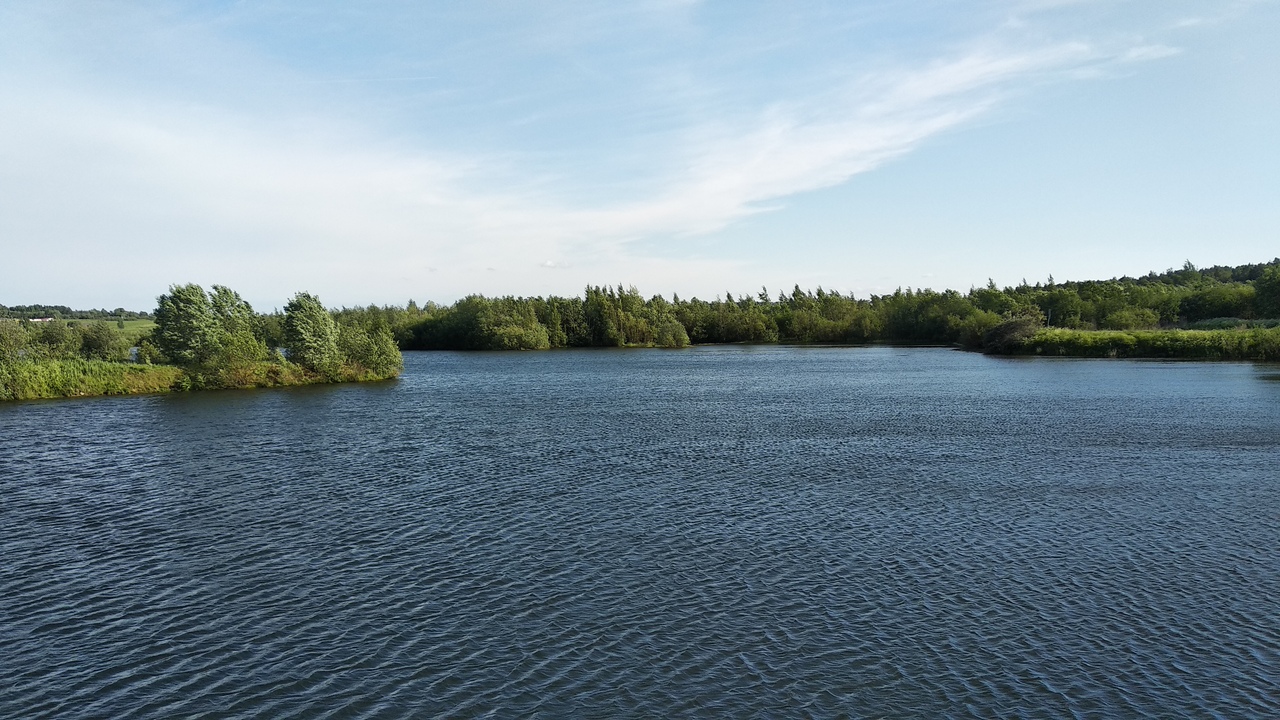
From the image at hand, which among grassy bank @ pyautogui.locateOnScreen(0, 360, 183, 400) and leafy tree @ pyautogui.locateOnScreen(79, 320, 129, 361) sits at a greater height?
leafy tree @ pyautogui.locateOnScreen(79, 320, 129, 361)

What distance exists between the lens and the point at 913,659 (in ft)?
44.7

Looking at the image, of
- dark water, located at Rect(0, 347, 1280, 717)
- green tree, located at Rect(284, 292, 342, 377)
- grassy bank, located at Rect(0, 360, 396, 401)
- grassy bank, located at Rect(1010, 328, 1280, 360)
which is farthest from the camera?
grassy bank, located at Rect(1010, 328, 1280, 360)

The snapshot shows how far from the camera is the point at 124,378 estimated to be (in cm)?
6269

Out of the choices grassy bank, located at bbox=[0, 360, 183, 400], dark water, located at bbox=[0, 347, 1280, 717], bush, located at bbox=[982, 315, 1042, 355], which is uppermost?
grassy bank, located at bbox=[0, 360, 183, 400]

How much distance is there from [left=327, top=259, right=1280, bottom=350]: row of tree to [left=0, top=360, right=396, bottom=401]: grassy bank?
234 feet

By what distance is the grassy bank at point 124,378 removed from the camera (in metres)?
57.3

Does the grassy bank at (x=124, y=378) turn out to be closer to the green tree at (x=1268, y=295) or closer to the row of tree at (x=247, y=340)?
the row of tree at (x=247, y=340)

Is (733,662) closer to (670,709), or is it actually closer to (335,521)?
(670,709)

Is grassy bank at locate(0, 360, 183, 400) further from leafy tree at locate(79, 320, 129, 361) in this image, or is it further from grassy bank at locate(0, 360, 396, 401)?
leafy tree at locate(79, 320, 129, 361)

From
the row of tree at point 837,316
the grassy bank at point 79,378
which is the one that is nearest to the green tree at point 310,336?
the grassy bank at point 79,378

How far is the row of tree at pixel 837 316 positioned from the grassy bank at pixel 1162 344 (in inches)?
196

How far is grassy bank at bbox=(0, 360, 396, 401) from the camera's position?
5731 centimetres

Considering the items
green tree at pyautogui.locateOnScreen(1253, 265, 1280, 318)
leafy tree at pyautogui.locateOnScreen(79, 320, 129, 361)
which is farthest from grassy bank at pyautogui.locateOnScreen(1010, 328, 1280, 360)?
leafy tree at pyautogui.locateOnScreen(79, 320, 129, 361)

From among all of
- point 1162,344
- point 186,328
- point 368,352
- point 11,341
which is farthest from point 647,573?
point 1162,344
